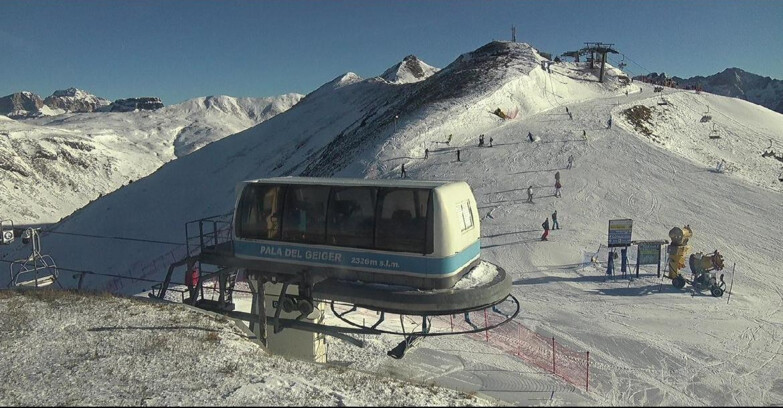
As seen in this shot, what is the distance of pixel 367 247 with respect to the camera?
9273 mm

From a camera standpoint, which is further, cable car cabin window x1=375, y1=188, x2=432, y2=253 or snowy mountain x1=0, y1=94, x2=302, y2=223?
snowy mountain x1=0, y1=94, x2=302, y2=223

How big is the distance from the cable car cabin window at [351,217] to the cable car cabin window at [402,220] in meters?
0.19

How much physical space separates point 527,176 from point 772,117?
117 ft

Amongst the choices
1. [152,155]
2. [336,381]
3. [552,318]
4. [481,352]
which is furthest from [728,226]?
[152,155]

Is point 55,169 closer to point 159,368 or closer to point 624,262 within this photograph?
point 159,368

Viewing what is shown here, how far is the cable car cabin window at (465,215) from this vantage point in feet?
30.6

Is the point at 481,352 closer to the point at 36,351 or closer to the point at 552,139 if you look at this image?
the point at 36,351

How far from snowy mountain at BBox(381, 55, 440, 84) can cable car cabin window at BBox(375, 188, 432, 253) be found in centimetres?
7679

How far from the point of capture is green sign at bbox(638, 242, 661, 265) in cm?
1864

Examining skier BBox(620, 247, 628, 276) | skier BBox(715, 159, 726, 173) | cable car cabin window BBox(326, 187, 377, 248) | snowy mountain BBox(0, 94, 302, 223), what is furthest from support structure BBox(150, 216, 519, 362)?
snowy mountain BBox(0, 94, 302, 223)

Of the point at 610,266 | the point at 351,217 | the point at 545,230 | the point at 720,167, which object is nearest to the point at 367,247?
the point at 351,217

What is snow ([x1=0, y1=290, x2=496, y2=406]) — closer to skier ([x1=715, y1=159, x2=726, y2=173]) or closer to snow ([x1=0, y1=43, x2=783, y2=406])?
→ snow ([x1=0, y1=43, x2=783, y2=406])

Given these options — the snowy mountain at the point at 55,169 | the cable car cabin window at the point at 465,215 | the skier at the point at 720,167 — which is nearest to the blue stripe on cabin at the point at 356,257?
the cable car cabin window at the point at 465,215

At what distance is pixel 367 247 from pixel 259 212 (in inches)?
105
